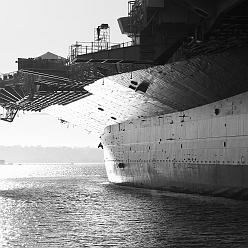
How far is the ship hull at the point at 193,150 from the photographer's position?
1027 inches

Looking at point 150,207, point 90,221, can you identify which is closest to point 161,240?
point 90,221

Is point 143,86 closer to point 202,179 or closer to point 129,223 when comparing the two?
point 202,179

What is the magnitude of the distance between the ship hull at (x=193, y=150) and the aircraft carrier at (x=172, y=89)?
5 centimetres

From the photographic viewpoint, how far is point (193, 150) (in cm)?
2992

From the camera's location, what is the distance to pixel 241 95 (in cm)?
2655

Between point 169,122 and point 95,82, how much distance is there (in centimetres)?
544

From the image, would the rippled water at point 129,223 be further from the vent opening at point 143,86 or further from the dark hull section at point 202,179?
the vent opening at point 143,86

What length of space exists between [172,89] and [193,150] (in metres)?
3.71

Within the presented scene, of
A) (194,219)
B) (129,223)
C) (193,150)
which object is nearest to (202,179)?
(193,150)

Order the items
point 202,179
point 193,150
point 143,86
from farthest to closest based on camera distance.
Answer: point 193,150 → point 143,86 → point 202,179

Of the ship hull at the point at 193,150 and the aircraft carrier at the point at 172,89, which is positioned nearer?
the aircraft carrier at the point at 172,89

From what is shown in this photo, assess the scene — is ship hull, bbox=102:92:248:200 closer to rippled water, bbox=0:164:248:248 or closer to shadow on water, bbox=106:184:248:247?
shadow on water, bbox=106:184:248:247

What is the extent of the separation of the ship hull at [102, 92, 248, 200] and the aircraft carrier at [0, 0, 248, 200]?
0.05m

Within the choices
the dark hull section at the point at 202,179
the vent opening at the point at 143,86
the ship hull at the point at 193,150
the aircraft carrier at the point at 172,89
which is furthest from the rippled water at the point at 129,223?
the vent opening at the point at 143,86
